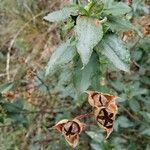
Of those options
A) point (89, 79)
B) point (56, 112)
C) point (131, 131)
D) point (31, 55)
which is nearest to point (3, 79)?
point (31, 55)

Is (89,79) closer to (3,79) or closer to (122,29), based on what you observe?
(122,29)

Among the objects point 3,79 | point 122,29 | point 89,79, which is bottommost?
point 3,79

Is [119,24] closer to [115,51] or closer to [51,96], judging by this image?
[115,51]

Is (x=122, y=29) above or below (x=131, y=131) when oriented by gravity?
above

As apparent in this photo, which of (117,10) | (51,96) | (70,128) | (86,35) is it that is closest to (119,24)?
(117,10)

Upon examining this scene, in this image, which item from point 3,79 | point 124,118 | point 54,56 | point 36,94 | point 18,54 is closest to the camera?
point 54,56

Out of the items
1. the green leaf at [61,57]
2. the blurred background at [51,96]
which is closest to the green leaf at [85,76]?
the green leaf at [61,57]

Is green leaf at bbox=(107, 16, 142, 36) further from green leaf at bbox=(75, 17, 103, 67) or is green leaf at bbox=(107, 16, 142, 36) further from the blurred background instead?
the blurred background
